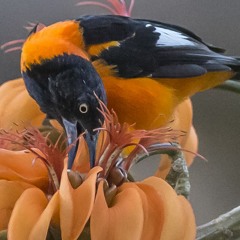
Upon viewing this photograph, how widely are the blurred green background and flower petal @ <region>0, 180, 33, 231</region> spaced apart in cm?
126

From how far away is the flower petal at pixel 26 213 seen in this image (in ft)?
1.59

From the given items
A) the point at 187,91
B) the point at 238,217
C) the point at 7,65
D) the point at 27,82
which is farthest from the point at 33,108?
the point at 7,65

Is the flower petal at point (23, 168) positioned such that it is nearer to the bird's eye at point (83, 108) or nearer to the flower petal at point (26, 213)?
the flower petal at point (26, 213)

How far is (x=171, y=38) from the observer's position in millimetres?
1051

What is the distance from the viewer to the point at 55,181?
551 mm

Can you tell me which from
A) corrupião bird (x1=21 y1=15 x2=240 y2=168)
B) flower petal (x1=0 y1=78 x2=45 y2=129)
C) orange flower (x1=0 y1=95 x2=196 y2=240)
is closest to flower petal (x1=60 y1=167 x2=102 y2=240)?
orange flower (x1=0 y1=95 x2=196 y2=240)

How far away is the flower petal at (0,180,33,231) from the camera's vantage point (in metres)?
0.52

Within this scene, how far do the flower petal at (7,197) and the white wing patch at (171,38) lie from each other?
1.82ft

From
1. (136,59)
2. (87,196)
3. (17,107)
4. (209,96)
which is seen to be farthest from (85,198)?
(209,96)

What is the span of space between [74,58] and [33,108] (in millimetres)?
227

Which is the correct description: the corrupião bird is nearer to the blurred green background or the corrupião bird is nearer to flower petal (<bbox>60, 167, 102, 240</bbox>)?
flower petal (<bbox>60, 167, 102, 240</bbox>)

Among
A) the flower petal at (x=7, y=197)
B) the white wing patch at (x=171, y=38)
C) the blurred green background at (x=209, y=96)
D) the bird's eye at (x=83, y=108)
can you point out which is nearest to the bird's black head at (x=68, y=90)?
the bird's eye at (x=83, y=108)

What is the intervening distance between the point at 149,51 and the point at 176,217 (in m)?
0.56

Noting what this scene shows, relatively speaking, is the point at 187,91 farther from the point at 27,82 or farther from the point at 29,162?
the point at 29,162
